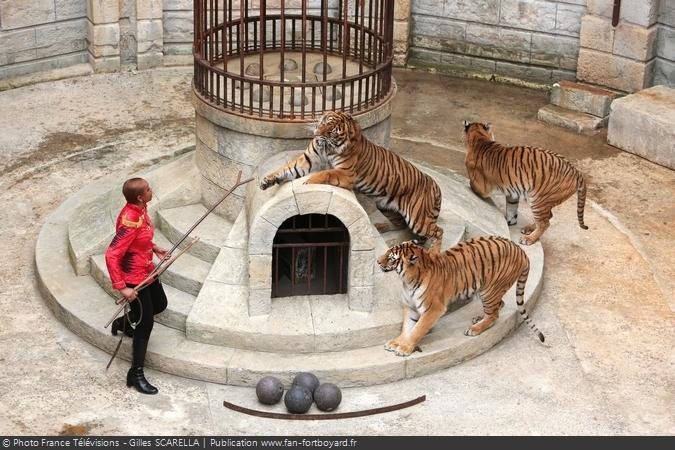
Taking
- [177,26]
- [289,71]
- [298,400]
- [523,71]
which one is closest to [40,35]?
[177,26]

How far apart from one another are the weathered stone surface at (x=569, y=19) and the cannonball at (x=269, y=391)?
26.7 feet

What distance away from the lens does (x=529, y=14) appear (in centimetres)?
1597

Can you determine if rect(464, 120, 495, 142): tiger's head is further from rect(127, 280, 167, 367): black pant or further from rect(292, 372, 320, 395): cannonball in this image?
rect(127, 280, 167, 367): black pant

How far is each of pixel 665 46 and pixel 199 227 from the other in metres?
7.02

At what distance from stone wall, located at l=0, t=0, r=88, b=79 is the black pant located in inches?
267

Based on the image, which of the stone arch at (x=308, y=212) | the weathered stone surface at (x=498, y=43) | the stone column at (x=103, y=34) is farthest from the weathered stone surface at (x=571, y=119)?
the stone arch at (x=308, y=212)

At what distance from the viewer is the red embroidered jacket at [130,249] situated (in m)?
9.07

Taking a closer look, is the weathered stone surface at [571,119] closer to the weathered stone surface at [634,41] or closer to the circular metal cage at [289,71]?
the weathered stone surface at [634,41]

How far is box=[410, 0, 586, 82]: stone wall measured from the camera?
15852 mm

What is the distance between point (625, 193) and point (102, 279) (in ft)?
18.6

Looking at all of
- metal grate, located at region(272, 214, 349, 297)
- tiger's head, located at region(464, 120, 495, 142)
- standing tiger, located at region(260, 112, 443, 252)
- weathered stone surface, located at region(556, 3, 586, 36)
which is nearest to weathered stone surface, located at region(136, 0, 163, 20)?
weathered stone surface, located at region(556, 3, 586, 36)

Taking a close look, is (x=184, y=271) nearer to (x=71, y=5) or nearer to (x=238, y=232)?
(x=238, y=232)

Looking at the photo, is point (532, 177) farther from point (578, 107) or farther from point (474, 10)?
point (474, 10)

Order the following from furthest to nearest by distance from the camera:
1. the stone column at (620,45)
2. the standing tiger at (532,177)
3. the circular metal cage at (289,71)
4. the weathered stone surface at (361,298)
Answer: the stone column at (620,45), the standing tiger at (532,177), the circular metal cage at (289,71), the weathered stone surface at (361,298)
